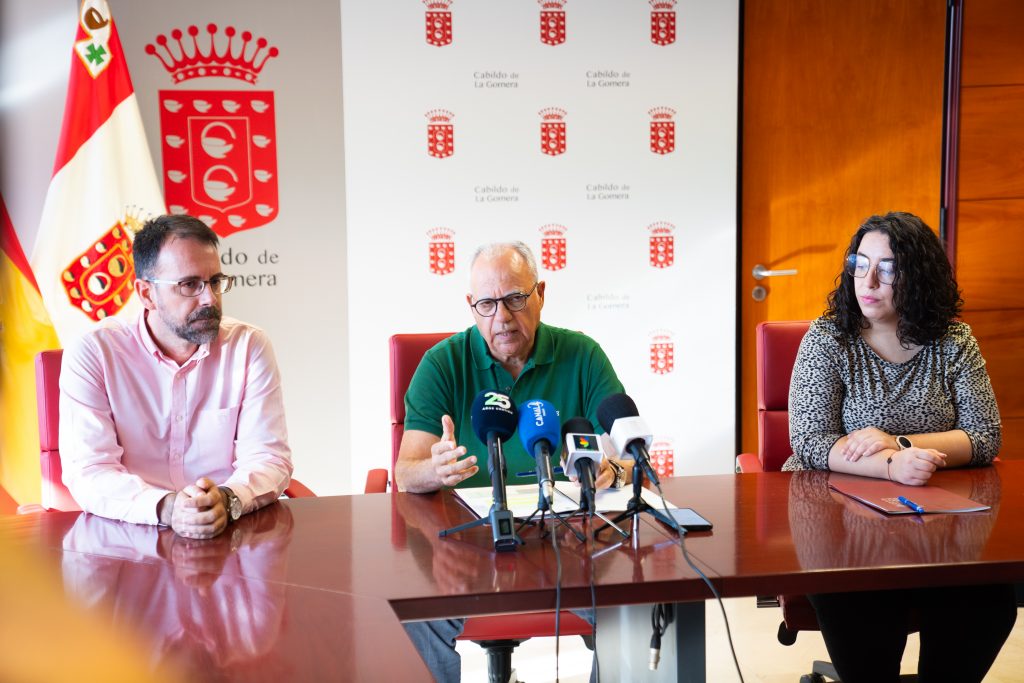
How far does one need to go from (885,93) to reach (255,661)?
153 inches

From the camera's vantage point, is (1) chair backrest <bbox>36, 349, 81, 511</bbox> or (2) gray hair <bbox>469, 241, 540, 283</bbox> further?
(1) chair backrest <bbox>36, 349, 81, 511</bbox>

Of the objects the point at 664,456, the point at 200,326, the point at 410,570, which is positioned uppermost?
the point at 200,326

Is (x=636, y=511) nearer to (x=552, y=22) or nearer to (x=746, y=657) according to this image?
(x=746, y=657)

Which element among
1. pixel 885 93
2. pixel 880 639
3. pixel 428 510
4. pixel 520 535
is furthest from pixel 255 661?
pixel 885 93

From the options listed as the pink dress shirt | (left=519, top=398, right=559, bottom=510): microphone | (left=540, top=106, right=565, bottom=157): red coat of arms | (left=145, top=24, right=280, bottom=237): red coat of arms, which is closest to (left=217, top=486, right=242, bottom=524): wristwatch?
the pink dress shirt

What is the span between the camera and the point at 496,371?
227 centimetres

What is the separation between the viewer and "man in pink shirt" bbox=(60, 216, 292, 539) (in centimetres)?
210

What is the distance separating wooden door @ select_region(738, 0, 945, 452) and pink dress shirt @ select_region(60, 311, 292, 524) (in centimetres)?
257

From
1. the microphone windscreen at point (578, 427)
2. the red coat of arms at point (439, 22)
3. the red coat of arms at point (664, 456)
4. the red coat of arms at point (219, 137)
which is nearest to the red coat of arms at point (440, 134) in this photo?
the red coat of arms at point (439, 22)

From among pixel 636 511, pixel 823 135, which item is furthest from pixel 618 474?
pixel 823 135

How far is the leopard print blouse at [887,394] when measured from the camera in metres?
2.22

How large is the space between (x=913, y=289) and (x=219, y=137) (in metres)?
2.76

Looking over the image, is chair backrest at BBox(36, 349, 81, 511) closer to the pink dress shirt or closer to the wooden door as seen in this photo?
the pink dress shirt

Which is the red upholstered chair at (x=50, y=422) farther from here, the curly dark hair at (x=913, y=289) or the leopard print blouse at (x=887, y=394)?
the curly dark hair at (x=913, y=289)
